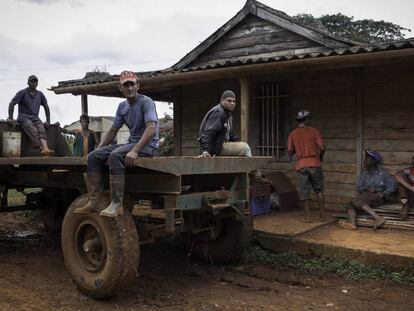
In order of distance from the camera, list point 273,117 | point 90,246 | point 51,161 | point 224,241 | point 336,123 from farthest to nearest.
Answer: point 273,117 → point 336,123 → point 224,241 → point 51,161 → point 90,246

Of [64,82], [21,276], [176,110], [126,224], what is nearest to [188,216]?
[126,224]

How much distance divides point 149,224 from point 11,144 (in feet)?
8.58

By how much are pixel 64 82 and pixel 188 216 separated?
686 cm

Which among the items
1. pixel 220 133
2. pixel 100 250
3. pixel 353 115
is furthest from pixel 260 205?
pixel 100 250

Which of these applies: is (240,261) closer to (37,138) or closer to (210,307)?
(210,307)

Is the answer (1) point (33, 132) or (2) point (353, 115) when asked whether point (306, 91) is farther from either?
(1) point (33, 132)

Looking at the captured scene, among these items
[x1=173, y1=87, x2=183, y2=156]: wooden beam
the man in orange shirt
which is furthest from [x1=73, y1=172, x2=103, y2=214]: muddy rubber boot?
[x1=173, y1=87, x2=183, y2=156]: wooden beam

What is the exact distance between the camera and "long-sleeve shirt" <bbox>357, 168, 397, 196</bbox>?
24.9 ft

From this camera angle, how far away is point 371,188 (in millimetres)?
7641

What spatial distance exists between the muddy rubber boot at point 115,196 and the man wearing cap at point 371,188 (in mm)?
4111

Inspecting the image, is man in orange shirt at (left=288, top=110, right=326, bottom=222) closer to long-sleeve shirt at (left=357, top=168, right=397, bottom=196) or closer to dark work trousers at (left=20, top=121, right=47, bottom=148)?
long-sleeve shirt at (left=357, top=168, right=397, bottom=196)

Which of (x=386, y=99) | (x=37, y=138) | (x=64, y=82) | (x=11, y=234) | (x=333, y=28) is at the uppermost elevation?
(x=333, y=28)

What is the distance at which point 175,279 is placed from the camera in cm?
548

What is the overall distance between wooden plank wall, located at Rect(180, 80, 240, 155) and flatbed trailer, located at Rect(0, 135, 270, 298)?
4575 mm
